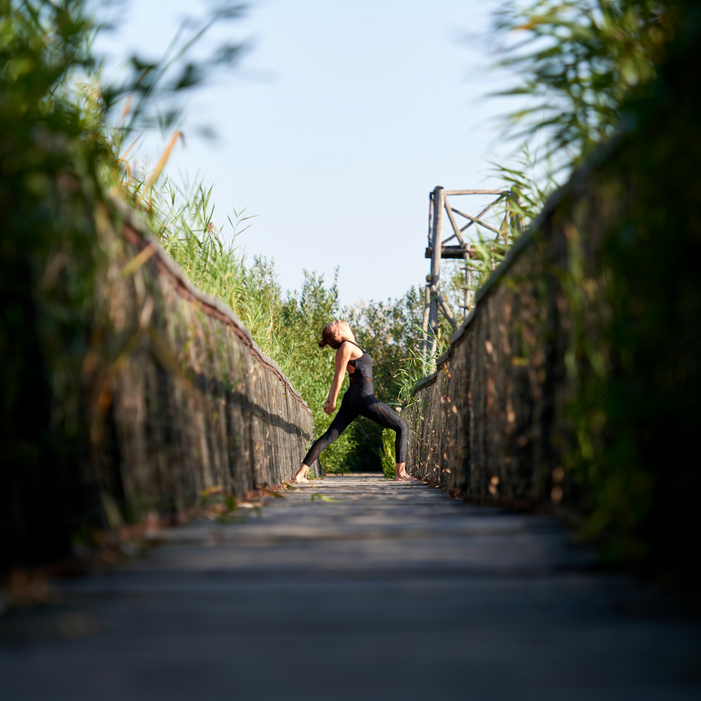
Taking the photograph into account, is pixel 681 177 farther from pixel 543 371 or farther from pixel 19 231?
pixel 19 231

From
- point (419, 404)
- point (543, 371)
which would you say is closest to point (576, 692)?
point (543, 371)

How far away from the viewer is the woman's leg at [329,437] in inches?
221

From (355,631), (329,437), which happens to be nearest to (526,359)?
(355,631)

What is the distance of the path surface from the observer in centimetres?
90

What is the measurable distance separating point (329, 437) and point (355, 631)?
15.0 feet

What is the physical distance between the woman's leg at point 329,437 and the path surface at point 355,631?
399 cm

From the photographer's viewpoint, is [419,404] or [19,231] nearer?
[19,231]

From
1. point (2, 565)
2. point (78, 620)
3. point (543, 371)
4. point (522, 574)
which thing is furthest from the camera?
point (543, 371)

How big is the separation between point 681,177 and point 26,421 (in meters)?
1.36

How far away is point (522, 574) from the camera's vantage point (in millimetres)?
1366

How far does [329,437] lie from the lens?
566 centimetres

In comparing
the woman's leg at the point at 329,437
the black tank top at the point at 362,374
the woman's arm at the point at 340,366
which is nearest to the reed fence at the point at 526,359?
the woman's leg at the point at 329,437

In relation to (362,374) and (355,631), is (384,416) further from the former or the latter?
(355,631)

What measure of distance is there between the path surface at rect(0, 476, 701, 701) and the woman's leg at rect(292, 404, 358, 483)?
3986 mm
